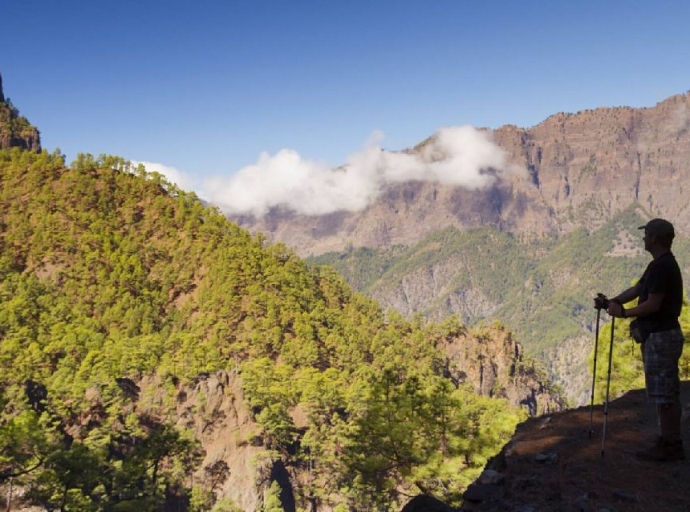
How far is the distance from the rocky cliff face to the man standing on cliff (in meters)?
→ 133

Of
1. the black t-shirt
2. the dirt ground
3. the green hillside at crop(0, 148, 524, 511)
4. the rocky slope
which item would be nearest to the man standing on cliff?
the black t-shirt

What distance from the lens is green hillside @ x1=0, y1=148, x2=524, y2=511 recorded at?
23578mm

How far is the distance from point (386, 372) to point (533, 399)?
89.6 m

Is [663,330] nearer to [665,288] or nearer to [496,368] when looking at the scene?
[665,288]

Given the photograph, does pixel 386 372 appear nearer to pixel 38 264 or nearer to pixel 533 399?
pixel 38 264

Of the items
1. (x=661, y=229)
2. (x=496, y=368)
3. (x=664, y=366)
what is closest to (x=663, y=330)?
(x=664, y=366)

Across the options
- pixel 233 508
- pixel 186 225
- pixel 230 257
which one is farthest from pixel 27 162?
pixel 233 508

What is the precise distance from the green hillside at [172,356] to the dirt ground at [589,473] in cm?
814

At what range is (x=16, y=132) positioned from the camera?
115m

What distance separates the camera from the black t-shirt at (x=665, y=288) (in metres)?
7.49

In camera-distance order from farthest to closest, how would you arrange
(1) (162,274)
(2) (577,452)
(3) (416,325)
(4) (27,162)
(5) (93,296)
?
(3) (416,325) → (4) (27,162) → (1) (162,274) → (5) (93,296) → (2) (577,452)

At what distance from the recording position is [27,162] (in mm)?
87750

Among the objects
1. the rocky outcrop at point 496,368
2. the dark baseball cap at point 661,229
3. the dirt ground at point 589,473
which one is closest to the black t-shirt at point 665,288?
the dark baseball cap at point 661,229

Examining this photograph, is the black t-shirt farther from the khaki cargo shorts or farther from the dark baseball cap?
the dark baseball cap
